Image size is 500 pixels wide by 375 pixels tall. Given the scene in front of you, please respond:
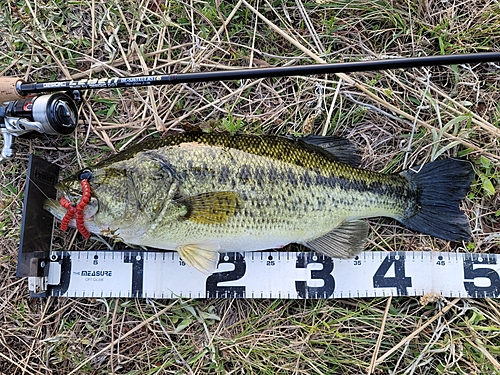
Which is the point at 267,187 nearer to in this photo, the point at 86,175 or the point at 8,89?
the point at 86,175

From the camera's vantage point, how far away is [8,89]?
2750 millimetres

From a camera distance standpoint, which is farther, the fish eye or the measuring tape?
the measuring tape

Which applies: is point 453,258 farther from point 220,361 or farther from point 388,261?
point 220,361

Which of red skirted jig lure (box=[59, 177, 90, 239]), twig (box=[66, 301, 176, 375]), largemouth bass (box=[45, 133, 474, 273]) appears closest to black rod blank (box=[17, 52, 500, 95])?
largemouth bass (box=[45, 133, 474, 273])

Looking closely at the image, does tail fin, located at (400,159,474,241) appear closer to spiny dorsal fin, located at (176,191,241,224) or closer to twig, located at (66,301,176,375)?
spiny dorsal fin, located at (176,191,241,224)

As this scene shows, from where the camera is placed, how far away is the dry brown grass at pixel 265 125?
2.97m

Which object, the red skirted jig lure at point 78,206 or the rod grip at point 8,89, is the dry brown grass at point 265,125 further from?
the red skirted jig lure at point 78,206

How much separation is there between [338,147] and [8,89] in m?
2.24

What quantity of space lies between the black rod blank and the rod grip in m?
0.03

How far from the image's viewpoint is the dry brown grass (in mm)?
2969

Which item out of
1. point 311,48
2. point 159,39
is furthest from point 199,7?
point 311,48

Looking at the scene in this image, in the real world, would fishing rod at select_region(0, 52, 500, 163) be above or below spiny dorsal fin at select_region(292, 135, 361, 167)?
above

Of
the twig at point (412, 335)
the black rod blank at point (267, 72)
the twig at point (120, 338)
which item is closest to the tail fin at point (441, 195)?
the twig at point (412, 335)

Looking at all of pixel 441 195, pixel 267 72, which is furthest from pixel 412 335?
pixel 267 72
